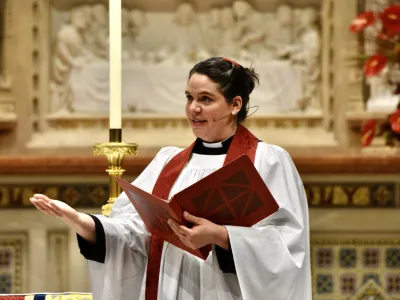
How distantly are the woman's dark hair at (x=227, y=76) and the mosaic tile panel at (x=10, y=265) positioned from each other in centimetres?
192

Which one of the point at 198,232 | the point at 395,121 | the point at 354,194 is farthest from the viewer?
the point at 354,194

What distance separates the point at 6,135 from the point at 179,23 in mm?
1295

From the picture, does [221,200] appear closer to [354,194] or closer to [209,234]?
[209,234]

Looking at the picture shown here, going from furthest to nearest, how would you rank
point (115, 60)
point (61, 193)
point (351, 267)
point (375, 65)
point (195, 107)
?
point (61, 193) → point (351, 267) → point (375, 65) → point (115, 60) → point (195, 107)

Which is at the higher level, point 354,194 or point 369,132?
point 369,132

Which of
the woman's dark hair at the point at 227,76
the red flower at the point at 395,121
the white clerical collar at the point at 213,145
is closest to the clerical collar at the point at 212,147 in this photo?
the white clerical collar at the point at 213,145

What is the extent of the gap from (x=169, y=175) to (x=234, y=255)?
459mm

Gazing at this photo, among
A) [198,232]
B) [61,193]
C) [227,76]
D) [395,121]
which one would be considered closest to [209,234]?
[198,232]

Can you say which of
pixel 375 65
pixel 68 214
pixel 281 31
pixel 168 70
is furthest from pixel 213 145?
pixel 281 31

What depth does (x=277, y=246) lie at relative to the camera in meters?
2.56

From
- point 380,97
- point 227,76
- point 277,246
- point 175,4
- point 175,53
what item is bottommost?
point 277,246

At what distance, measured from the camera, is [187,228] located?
245cm

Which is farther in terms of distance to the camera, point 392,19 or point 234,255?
point 392,19

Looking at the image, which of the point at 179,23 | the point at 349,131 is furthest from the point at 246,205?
the point at 179,23
